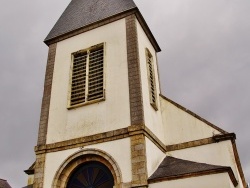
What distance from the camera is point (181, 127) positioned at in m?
12.5

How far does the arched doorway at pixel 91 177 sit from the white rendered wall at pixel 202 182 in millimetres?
1673

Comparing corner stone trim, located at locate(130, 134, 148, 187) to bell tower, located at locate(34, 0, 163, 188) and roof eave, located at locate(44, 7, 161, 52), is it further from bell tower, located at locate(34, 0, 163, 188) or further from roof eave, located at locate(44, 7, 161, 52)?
roof eave, located at locate(44, 7, 161, 52)

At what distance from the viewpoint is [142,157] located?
9.92m

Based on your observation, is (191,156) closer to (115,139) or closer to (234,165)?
(234,165)

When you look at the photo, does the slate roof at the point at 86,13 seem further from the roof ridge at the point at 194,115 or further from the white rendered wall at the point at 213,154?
the white rendered wall at the point at 213,154

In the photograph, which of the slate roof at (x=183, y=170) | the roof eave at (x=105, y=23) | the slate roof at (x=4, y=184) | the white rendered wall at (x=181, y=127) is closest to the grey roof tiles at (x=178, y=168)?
the slate roof at (x=183, y=170)

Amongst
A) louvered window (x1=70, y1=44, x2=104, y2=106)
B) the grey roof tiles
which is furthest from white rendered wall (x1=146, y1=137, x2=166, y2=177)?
louvered window (x1=70, y1=44, x2=104, y2=106)

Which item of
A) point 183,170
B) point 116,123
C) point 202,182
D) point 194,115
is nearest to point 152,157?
point 183,170

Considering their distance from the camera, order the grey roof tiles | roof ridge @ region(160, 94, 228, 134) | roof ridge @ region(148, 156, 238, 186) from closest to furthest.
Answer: roof ridge @ region(148, 156, 238, 186), the grey roof tiles, roof ridge @ region(160, 94, 228, 134)

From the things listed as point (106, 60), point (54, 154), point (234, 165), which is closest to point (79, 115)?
point (54, 154)

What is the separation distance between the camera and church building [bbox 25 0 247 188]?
397 inches

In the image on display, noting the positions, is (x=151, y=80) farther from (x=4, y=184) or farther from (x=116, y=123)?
(x=4, y=184)

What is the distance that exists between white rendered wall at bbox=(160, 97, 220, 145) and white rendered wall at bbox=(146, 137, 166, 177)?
1136 mm

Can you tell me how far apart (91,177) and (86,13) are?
25.0 ft
